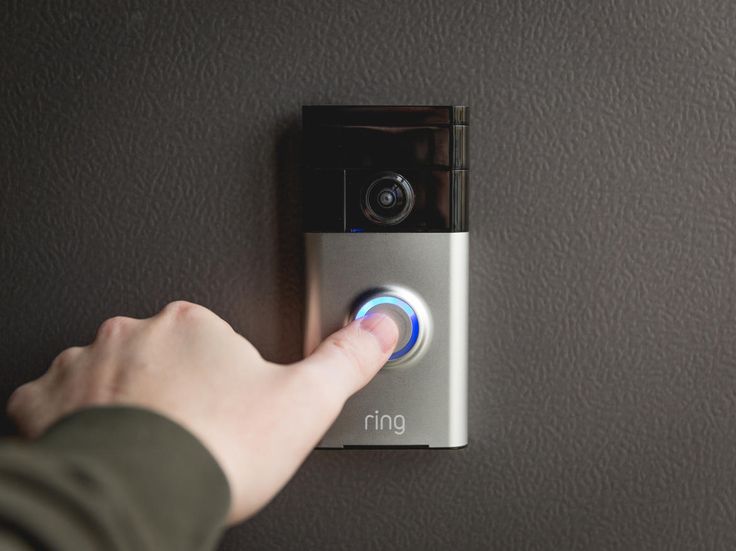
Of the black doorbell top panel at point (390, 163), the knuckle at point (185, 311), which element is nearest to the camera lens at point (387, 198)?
the black doorbell top panel at point (390, 163)

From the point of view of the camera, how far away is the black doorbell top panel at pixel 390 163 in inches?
17.1

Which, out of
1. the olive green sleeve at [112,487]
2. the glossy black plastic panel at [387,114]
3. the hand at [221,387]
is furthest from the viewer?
the glossy black plastic panel at [387,114]

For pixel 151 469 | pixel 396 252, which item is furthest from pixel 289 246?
pixel 151 469

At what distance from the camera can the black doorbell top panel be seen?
0.43m

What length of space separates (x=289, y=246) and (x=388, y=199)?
7 centimetres

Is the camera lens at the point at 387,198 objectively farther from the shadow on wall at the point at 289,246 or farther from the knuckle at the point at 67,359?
the knuckle at the point at 67,359

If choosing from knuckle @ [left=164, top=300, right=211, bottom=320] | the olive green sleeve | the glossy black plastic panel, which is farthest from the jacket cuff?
the glossy black plastic panel

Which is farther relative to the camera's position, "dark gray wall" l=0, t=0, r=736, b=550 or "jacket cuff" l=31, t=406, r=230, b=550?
"dark gray wall" l=0, t=0, r=736, b=550

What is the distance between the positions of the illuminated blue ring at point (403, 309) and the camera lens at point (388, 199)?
0.04 metres

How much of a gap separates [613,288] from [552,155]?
0.09 m

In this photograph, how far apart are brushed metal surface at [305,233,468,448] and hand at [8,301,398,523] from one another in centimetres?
4

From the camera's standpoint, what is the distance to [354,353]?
383 millimetres

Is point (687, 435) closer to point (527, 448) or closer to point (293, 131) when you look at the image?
point (527, 448)

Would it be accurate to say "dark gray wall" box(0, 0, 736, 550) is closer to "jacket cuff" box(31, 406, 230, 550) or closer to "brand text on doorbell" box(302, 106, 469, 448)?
"brand text on doorbell" box(302, 106, 469, 448)
